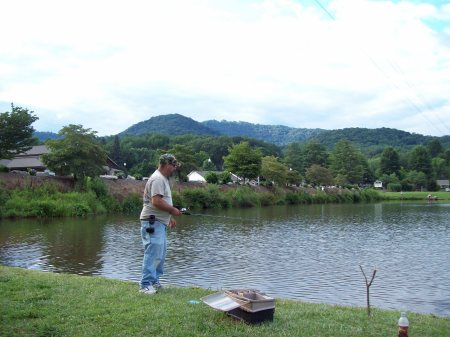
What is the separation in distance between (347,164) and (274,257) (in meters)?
99.3

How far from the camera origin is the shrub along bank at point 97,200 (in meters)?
36.4

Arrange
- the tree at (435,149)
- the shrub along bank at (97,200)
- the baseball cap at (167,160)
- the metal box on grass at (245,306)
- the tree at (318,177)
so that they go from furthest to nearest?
the tree at (435,149) → the tree at (318,177) → the shrub along bank at (97,200) → the baseball cap at (167,160) → the metal box on grass at (245,306)

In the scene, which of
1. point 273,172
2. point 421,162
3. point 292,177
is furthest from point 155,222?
point 421,162

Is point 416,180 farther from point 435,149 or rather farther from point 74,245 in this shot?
point 74,245

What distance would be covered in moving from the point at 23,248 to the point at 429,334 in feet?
58.9

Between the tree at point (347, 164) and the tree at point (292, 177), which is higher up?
the tree at point (347, 164)

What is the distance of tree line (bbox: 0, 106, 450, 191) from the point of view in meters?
43.2

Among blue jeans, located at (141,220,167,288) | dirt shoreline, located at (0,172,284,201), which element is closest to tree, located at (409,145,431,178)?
dirt shoreline, located at (0,172,284,201)

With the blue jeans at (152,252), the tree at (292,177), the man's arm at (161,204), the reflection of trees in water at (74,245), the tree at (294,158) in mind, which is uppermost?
the tree at (294,158)

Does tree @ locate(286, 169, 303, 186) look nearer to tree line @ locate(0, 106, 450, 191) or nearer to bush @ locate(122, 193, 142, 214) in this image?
tree line @ locate(0, 106, 450, 191)

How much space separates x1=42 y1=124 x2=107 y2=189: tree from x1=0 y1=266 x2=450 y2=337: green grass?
35.3 meters

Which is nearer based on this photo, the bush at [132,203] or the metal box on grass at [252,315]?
the metal box on grass at [252,315]

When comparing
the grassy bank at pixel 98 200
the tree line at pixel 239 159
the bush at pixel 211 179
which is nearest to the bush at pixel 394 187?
the tree line at pixel 239 159

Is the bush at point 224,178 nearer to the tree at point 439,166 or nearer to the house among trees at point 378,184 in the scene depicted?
the house among trees at point 378,184
